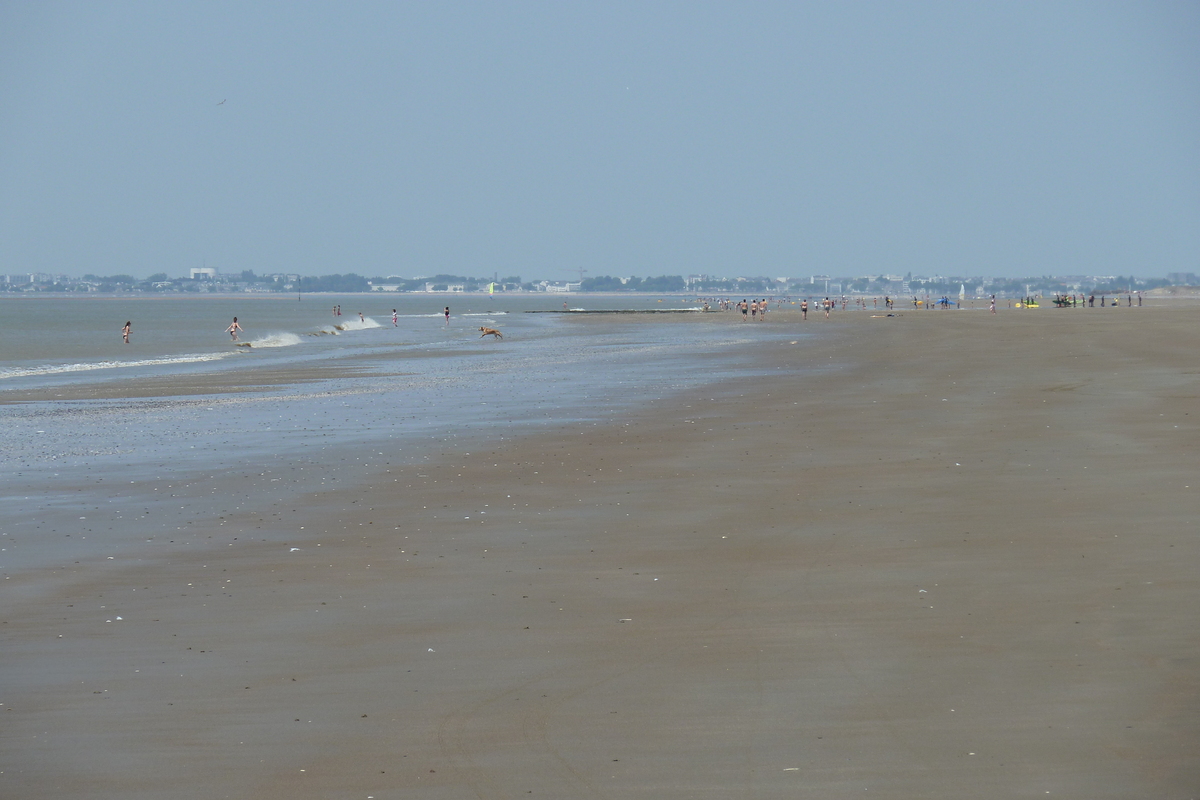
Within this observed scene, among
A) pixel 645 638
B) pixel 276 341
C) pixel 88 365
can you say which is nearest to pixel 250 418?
pixel 645 638

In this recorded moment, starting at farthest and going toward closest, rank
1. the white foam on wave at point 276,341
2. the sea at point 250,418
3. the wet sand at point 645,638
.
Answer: the white foam on wave at point 276,341 → the sea at point 250,418 → the wet sand at point 645,638

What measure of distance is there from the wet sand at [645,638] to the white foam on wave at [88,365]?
33523 millimetres

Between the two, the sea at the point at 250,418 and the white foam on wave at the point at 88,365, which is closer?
the sea at the point at 250,418

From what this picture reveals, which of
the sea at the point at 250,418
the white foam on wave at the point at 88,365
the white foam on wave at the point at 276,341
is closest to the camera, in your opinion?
the sea at the point at 250,418

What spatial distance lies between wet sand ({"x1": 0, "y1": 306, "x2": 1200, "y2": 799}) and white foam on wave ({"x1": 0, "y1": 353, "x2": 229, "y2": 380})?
3352cm

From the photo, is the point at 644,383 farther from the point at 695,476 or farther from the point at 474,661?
the point at 474,661

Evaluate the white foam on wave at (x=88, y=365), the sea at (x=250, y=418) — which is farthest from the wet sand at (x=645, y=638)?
the white foam on wave at (x=88, y=365)

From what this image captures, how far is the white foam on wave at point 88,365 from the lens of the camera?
4407 cm

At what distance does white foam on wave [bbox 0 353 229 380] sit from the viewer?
44.1 m

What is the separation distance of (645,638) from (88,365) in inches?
1811

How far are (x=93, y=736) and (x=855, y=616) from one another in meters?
5.02

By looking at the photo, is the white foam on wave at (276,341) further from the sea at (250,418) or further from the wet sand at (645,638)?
the wet sand at (645,638)

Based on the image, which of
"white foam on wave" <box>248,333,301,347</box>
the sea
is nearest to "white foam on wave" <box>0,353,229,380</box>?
the sea

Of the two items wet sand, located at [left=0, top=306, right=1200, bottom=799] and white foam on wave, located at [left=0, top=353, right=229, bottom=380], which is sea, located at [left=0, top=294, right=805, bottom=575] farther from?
wet sand, located at [left=0, top=306, right=1200, bottom=799]
